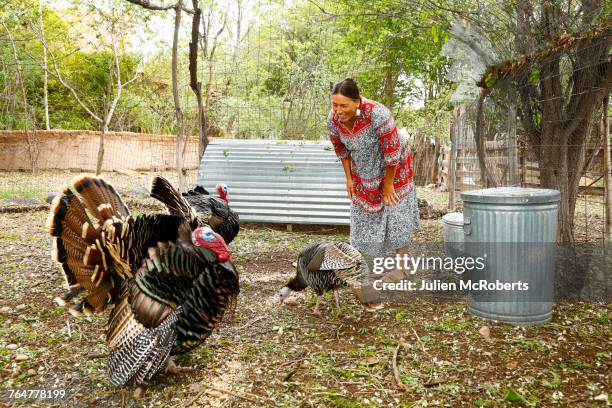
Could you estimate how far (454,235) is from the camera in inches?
177

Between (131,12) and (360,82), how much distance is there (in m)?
5.34

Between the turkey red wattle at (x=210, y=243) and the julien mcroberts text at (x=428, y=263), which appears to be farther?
the julien mcroberts text at (x=428, y=263)

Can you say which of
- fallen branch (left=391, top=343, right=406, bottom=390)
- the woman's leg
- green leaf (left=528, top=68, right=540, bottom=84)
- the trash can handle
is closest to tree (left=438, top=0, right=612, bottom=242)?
green leaf (left=528, top=68, right=540, bottom=84)

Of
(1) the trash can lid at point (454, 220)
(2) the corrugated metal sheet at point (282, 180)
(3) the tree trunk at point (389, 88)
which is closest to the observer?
(1) the trash can lid at point (454, 220)

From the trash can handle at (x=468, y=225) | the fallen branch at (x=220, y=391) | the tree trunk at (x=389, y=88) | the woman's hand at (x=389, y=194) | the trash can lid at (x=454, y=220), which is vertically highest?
the tree trunk at (x=389, y=88)

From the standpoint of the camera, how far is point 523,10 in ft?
13.8

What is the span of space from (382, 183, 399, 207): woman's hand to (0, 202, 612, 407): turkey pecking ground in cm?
84

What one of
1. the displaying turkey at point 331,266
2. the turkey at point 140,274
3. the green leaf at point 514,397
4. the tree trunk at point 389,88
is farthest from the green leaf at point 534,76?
the tree trunk at point 389,88

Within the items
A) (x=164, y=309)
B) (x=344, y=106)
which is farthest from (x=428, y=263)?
(x=164, y=309)

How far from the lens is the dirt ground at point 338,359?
2.67 m

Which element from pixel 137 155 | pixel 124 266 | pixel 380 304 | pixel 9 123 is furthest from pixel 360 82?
pixel 9 123

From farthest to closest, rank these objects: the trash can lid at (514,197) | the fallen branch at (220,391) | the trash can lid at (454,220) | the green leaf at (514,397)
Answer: the trash can lid at (454,220)
the trash can lid at (514,197)
the fallen branch at (220,391)
the green leaf at (514,397)

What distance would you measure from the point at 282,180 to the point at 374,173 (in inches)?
137

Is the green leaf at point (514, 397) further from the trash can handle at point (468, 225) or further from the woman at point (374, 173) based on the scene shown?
the woman at point (374, 173)
